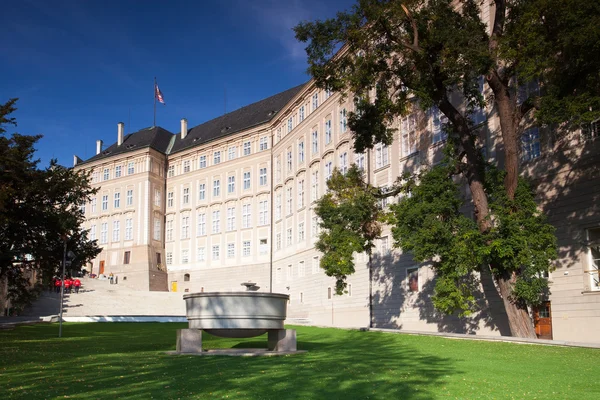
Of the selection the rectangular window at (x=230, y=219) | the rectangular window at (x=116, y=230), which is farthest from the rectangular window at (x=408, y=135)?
the rectangular window at (x=116, y=230)

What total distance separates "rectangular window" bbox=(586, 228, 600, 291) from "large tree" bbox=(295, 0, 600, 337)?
237 cm

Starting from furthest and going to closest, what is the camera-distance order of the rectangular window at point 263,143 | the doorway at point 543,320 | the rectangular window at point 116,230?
the rectangular window at point 116,230 < the rectangular window at point 263,143 < the doorway at point 543,320

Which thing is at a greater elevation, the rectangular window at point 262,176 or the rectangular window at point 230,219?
the rectangular window at point 262,176

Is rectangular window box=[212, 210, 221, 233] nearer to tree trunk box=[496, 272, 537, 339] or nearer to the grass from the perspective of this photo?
tree trunk box=[496, 272, 537, 339]

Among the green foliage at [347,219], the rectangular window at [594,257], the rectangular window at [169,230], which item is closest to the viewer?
Result: the rectangular window at [594,257]

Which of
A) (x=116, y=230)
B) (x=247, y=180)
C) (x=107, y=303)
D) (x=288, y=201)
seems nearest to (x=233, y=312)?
(x=107, y=303)

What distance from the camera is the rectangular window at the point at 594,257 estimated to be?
23891mm

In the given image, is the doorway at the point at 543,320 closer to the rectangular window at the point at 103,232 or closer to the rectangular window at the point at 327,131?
the rectangular window at the point at 327,131

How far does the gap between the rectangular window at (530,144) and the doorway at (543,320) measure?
6365 mm

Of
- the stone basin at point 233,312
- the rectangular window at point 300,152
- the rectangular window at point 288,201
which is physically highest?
the rectangular window at point 300,152

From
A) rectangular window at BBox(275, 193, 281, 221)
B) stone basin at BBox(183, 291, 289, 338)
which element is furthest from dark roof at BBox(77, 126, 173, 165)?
stone basin at BBox(183, 291, 289, 338)

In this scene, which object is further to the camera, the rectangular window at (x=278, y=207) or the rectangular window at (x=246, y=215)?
the rectangular window at (x=246, y=215)

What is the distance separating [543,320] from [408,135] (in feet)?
47.3

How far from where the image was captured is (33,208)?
28.3 m
